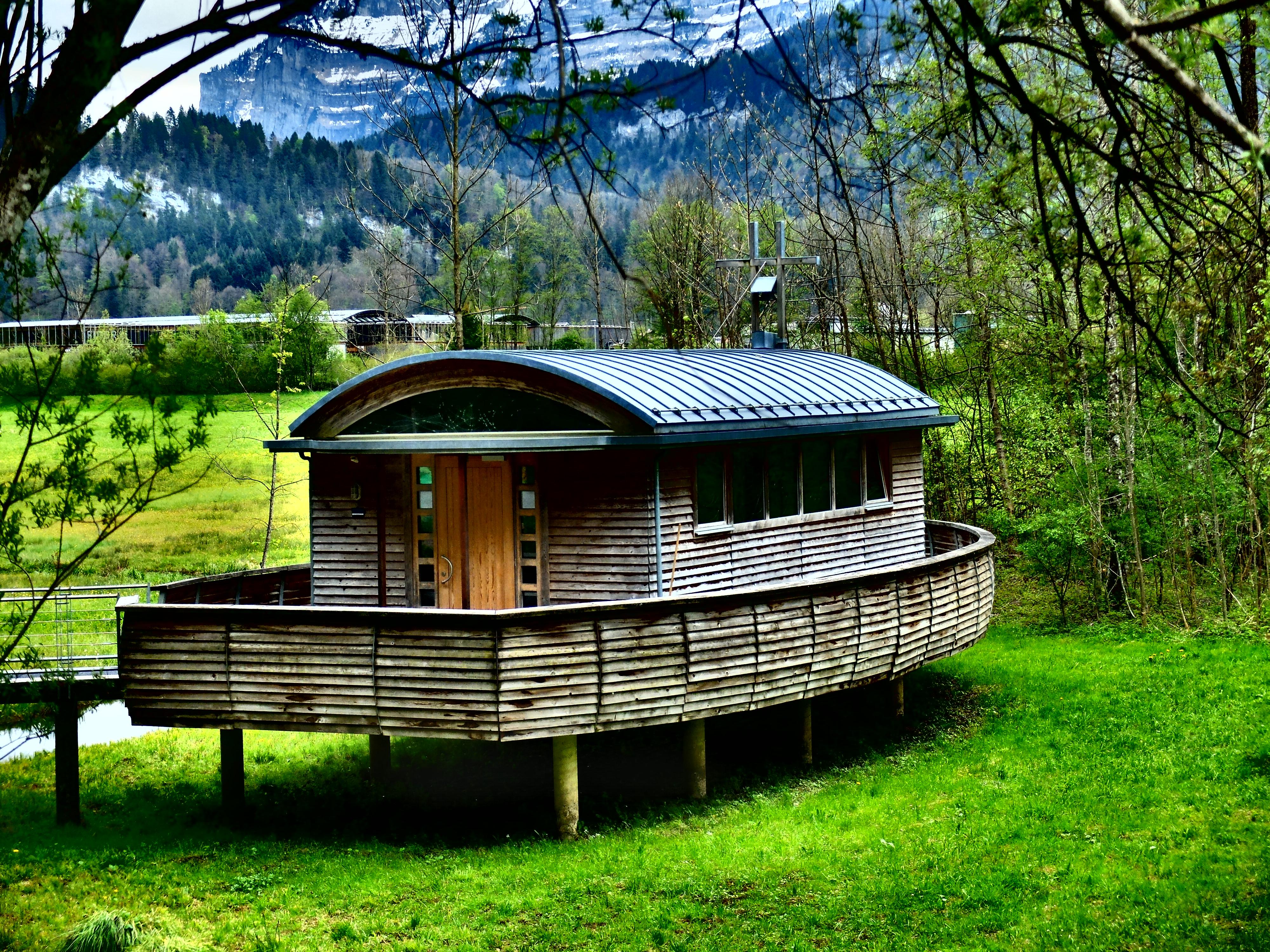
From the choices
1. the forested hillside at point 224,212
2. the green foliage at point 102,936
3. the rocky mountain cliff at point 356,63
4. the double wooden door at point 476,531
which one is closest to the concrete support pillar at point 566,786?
the double wooden door at point 476,531

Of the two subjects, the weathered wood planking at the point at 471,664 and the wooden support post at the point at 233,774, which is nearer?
the weathered wood planking at the point at 471,664

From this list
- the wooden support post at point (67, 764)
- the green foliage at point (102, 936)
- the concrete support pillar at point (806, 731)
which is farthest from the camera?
the concrete support pillar at point (806, 731)

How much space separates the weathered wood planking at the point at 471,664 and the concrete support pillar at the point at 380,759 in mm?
3782

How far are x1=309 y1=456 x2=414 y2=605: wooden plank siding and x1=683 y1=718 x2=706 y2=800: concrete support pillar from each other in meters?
3.79

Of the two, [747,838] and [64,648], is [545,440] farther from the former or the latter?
[64,648]

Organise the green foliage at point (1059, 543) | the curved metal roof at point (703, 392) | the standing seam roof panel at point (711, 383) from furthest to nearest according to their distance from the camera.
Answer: the green foliage at point (1059, 543), the standing seam roof panel at point (711, 383), the curved metal roof at point (703, 392)

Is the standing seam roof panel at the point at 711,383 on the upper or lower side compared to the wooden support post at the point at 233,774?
upper

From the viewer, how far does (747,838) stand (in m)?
12.2

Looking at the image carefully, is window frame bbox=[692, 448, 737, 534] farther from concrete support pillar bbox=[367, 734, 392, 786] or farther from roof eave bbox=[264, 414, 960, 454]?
concrete support pillar bbox=[367, 734, 392, 786]

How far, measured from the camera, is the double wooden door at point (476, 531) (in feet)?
44.3

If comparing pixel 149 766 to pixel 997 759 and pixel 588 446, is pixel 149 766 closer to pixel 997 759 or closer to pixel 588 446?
pixel 588 446

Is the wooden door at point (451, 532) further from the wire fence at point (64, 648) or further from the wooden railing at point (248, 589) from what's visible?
the wire fence at point (64, 648)

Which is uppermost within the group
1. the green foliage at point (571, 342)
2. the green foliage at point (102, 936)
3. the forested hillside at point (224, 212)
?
the forested hillside at point (224, 212)

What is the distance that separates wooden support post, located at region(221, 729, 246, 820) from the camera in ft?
45.9
